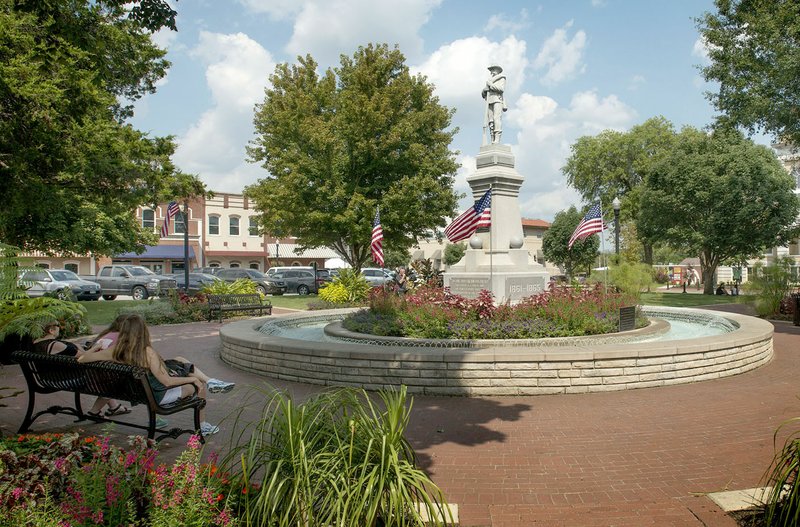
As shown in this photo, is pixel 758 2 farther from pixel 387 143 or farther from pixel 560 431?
pixel 560 431

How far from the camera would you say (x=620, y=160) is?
49188 mm

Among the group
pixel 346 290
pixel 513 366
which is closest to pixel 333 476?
pixel 513 366

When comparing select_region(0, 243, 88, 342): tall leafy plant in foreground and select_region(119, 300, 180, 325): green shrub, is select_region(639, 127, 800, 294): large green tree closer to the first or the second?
select_region(119, 300, 180, 325): green shrub

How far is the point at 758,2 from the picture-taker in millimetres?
20172

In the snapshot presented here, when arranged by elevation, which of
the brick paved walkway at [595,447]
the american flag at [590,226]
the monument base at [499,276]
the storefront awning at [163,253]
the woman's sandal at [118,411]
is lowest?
the brick paved walkway at [595,447]

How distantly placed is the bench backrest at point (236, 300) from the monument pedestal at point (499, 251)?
8508mm

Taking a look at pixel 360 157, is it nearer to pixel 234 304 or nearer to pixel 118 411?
pixel 234 304

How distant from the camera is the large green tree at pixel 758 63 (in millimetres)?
18547

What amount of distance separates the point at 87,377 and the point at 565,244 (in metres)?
51.1

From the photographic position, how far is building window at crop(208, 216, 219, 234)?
5350cm

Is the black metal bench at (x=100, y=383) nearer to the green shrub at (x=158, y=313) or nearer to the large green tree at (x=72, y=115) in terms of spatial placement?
the large green tree at (x=72, y=115)

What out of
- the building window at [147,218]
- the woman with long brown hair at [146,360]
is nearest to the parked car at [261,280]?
the building window at [147,218]

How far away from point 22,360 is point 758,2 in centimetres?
2454

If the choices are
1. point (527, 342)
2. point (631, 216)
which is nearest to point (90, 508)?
point (527, 342)
